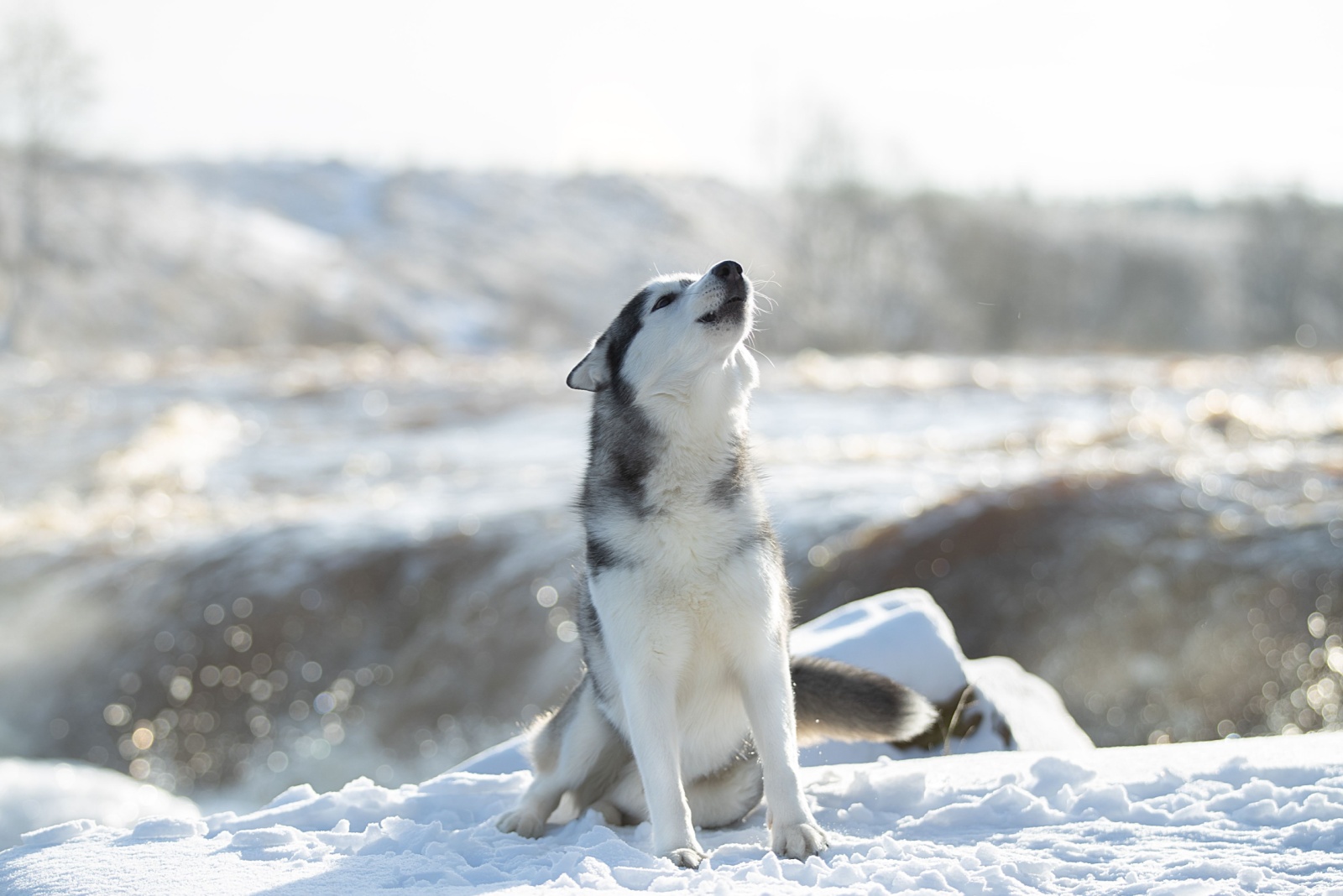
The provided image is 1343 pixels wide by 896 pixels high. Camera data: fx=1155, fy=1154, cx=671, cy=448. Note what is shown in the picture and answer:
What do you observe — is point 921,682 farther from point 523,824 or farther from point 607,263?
point 607,263

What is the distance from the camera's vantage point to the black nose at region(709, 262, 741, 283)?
11.0 feet

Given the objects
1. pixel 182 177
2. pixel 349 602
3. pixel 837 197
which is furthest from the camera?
pixel 182 177

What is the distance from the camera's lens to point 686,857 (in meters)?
3.12

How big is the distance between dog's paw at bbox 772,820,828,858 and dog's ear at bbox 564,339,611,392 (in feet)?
4.65

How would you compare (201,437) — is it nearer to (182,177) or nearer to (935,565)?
(935,565)

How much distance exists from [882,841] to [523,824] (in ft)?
3.72

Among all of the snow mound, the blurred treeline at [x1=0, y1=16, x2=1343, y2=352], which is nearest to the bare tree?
the blurred treeline at [x1=0, y1=16, x2=1343, y2=352]

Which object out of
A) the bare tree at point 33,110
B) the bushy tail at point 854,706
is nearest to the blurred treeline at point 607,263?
the bare tree at point 33,110

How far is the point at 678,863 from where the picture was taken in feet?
10.3

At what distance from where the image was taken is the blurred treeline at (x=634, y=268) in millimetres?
42750

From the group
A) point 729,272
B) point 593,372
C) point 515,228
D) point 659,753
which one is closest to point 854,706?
point 659,753

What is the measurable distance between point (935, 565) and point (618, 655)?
5.20 m

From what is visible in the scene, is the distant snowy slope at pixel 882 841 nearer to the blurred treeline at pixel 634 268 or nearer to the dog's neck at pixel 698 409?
the dog's neck at pixel 698 409

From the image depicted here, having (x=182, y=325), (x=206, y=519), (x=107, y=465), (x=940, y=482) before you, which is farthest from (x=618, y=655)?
(x=182, y=325)
